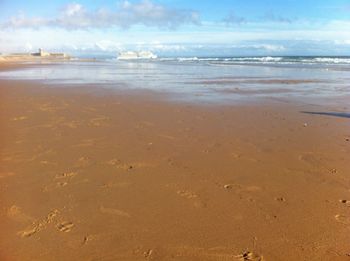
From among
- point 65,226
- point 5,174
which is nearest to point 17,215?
point 65,226

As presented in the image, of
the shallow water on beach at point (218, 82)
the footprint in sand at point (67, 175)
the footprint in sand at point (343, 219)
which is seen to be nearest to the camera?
the footprint in sand at point (343, 219)

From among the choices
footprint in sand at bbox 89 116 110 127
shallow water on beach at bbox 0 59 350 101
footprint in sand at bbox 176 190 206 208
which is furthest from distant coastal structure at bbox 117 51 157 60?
footprint in sand at bbox 176 190 206 208

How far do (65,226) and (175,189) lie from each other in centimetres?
152

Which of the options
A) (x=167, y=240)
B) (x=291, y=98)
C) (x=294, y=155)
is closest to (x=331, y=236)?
(x=167, y=240)

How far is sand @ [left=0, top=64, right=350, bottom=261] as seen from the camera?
3.65 meters

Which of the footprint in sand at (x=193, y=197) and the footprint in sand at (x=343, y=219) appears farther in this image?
the footprint in sand at (x=193, y=197)

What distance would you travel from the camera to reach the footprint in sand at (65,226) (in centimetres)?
391

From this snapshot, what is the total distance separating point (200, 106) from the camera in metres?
11.5

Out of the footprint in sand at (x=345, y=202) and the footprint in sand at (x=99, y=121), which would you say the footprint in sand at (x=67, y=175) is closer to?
the footprint in sand at (x=99, y=121)

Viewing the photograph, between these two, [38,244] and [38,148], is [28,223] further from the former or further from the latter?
[38,148]

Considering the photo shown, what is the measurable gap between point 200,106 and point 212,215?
293 inches

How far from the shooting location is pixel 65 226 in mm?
3975

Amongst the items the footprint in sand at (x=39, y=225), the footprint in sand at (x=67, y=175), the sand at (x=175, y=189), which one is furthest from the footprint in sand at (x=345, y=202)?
the footprint in sand at (x=67, y=175)

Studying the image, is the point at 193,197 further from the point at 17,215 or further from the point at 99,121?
the point at 99,121
